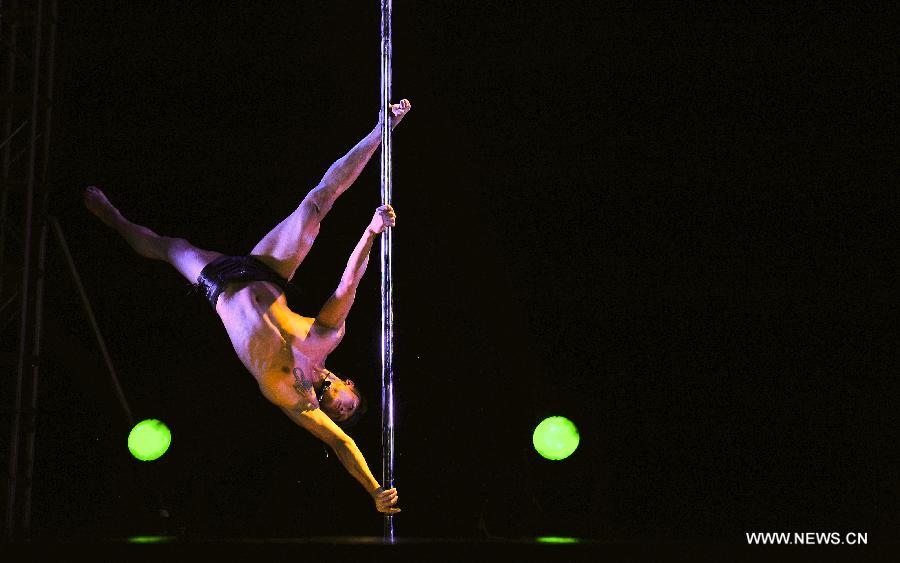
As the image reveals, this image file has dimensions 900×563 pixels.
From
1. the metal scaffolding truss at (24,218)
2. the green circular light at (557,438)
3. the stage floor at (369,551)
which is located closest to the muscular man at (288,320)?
the metal scaffolding truss at (24,218)

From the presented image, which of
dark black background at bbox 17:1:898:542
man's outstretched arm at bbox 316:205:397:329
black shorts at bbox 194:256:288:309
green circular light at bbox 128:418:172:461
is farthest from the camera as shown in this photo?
dark black background at bbox 17:1:898:542

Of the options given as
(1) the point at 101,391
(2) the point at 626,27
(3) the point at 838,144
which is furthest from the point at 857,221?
(1) the point at 101,391

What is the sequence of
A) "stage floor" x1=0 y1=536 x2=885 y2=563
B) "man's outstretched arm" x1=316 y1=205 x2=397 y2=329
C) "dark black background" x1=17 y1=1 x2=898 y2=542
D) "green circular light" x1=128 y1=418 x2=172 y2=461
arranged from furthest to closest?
1. "dark black background" x1=17 y1=1 x2=898 y2=542
2. "green circular light" x1=128 y1=418 x2=172 y2=461
3. "man's outstretched arm" x1=316 y1=205 x2=397 y2=329
4. "stage floor" x1=0 y1=536 x2=885 y2=563

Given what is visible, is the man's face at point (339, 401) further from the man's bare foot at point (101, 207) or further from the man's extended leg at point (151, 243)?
the man's bare foot at point (101, 207)

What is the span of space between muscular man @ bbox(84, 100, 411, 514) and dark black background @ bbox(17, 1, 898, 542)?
0.34 meters

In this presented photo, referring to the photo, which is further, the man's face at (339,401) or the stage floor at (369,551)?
the man's face at (339,401)

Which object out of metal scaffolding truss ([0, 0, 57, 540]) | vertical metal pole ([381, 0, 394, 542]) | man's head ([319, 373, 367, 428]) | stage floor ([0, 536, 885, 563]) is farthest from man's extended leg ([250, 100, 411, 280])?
stage floor ([0, 536, 885, 563])

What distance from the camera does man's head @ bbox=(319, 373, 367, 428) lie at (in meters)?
3.96

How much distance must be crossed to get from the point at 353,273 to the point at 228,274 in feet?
1.80

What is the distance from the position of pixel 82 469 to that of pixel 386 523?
5.09ft

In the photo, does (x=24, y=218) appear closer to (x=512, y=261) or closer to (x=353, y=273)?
(x=353, y=273)

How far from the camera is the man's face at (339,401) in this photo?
396 cm

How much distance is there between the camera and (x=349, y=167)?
4258mm

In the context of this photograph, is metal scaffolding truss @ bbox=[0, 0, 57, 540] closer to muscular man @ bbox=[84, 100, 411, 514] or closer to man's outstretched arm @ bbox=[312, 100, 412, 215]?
muscular man @ bbox=[84, 100, 411, 514]
